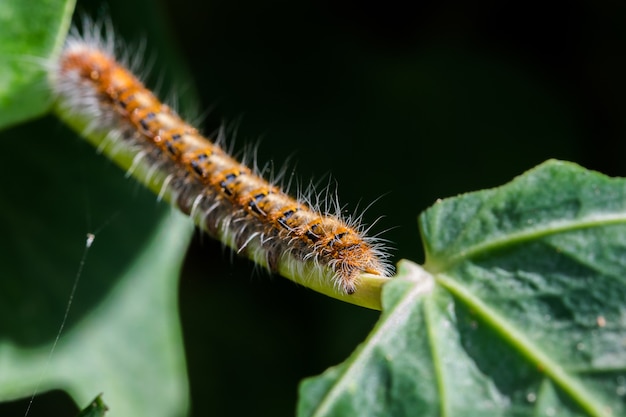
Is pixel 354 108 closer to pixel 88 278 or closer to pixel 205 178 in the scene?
pixel 205 178

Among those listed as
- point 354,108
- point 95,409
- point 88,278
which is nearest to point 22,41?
point 88,278

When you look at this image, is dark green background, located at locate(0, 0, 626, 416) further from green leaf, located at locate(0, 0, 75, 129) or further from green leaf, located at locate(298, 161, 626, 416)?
green leaf, located at locate(298, 161, 626, 416)

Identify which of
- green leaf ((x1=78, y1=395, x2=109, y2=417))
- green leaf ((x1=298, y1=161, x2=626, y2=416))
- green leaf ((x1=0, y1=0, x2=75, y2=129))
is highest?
green leaf ((x1=0, y1=0, x2=75, y2=129))

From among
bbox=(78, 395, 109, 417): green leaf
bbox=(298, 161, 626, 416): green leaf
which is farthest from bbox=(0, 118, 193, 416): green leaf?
bbox=(298, 161, 626, 416): green leaf

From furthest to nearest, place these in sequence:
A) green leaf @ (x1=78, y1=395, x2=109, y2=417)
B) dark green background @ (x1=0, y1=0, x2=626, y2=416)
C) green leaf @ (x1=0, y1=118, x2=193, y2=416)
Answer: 1. dark green background @ (x1=0, y1=0, x2=626, y2=416)
2. green leaf @ (x1=0, y1=118, x2=193, y2=416)
3. green leaf @ (x1=78, y1=395, x2=109, y2=417)

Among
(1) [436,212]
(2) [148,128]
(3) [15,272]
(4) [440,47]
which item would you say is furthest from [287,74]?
(1) [436,212]

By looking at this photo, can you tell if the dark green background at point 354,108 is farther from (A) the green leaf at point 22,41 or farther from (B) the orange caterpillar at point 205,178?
(A) the green leaf at point 22,41

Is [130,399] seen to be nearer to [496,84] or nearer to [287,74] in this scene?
[287,74]
